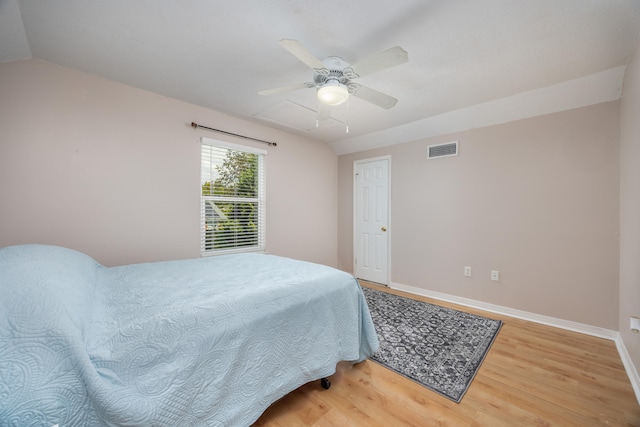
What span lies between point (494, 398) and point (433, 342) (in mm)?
658

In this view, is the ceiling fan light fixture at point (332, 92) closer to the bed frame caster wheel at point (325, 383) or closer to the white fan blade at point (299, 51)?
the white fan blade at point (299, 51)

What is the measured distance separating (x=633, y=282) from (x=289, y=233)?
11.1ft

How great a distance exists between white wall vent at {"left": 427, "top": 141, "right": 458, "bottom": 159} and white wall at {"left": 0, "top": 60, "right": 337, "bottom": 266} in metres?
2.46

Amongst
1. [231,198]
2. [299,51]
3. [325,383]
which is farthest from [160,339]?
[231,198]

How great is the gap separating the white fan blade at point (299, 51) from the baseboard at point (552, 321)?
2.88 metres

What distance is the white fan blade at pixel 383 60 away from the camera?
4.89 ft

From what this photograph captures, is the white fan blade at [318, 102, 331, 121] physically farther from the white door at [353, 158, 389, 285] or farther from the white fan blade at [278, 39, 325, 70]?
the white door at [353, 158, 389, 285]

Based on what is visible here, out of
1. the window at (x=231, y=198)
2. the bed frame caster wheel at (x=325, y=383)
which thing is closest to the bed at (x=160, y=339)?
the bed frame caster wheel at (x=325, y=383)

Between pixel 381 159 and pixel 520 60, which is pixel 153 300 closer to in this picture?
pixel 520 60

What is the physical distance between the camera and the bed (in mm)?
811

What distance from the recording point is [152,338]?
1056 millimetres

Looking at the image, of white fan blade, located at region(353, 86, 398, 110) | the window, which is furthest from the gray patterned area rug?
white fan blade, located at region(353, 86, 398, 110)

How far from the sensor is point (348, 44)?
183cm

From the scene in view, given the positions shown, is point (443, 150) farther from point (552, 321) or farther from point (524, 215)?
point (552, 321)
